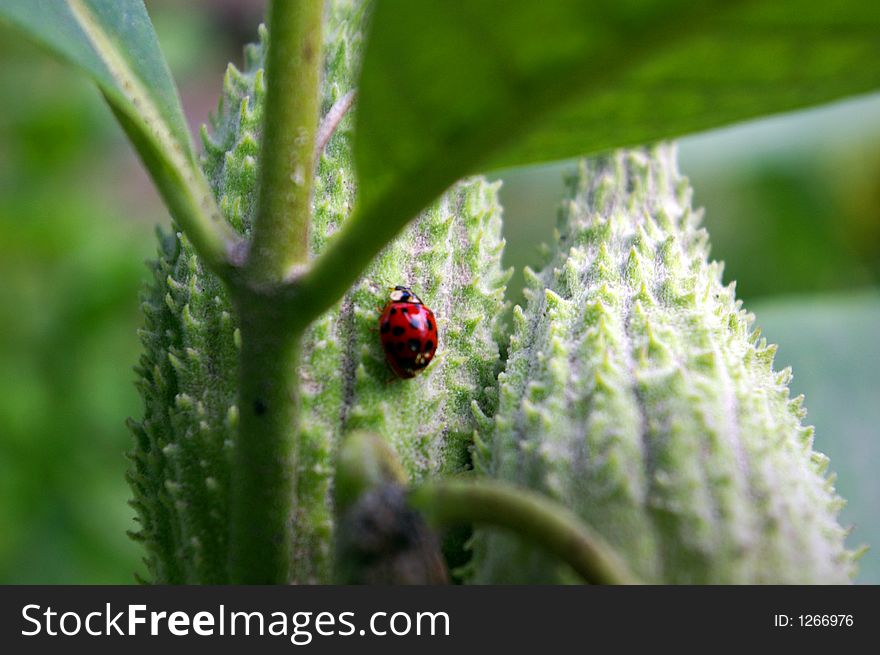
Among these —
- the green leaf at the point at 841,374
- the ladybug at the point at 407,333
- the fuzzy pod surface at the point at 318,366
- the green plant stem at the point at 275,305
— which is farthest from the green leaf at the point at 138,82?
the green leaf at the point at 841,374

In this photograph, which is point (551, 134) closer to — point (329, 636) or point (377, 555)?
point (377, 555)

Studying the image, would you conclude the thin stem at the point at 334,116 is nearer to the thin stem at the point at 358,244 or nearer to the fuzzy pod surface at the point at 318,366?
the fuzzy pod surface at the point at 318,366

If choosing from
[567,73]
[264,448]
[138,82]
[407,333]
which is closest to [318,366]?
[407,333]

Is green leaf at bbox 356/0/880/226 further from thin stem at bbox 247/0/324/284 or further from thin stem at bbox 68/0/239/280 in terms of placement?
thin stem at bbox 68/0/239/280

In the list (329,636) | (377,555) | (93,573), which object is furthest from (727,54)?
(93,573)

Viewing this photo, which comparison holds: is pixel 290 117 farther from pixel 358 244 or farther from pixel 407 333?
pixel 407 333

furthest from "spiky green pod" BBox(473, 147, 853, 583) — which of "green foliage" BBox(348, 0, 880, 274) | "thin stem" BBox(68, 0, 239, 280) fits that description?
"thin stem" BBox(68, 0, 239, 280)
